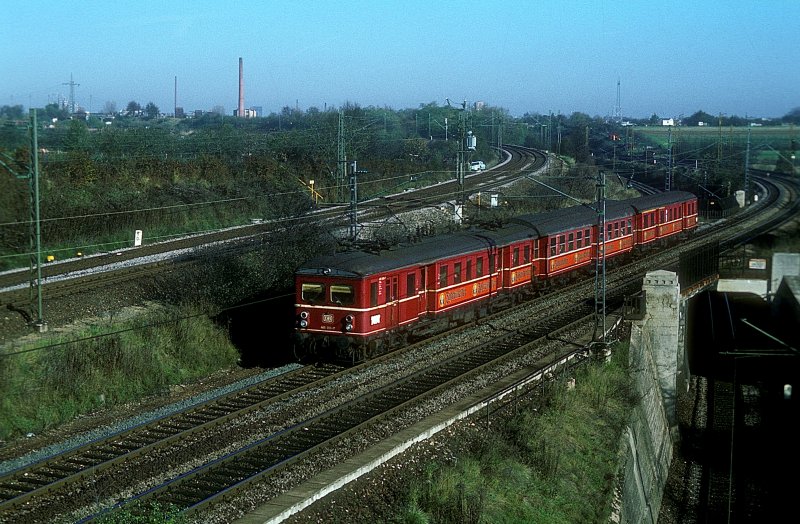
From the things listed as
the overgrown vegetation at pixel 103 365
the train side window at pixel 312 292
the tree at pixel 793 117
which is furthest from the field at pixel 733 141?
the overgrown vegetation at pixel 103 365

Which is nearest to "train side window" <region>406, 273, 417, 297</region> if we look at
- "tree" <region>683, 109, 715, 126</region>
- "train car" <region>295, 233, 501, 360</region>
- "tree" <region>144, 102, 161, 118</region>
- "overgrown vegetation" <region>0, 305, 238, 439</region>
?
"train car" <region>295, 233, 501, 360</region>

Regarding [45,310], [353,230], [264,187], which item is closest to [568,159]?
[264,187]

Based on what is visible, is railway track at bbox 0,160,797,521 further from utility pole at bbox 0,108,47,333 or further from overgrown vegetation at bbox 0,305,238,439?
utility pole at bbox 0,108,47,333

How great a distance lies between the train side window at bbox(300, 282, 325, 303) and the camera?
20344 mm

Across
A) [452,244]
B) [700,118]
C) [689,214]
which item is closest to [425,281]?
[452,244]

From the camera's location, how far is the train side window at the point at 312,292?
66.7 ft

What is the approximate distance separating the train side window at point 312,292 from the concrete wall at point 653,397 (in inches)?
285

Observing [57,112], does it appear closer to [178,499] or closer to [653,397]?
[653,397]

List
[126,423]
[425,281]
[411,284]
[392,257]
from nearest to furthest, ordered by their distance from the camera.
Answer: [126,423] → [392,257] → [411,284] → [425,281]

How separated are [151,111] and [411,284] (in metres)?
97.3

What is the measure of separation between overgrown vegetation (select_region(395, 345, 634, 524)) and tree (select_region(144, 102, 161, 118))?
97211mm

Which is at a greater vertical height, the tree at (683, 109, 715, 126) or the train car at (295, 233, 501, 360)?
the tree at (683, 109, 715, 126)

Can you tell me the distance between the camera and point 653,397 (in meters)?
26.0

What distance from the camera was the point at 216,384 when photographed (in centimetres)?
1945
